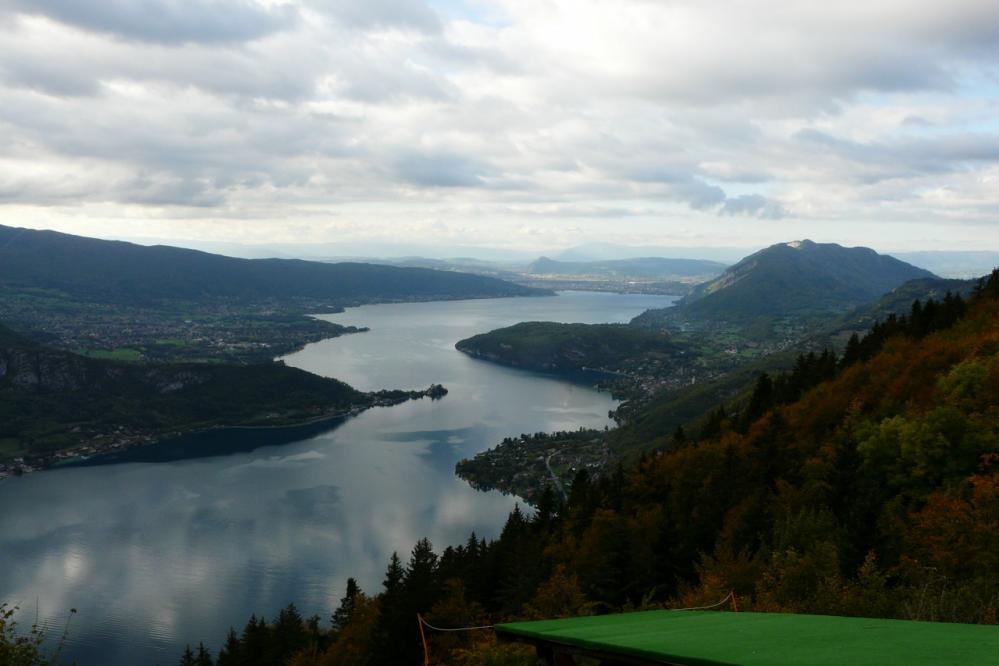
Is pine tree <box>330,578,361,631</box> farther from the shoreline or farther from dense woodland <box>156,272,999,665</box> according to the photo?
the shoreline

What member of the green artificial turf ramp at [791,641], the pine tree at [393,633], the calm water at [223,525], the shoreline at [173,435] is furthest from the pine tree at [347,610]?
the shoreline at [173,435]

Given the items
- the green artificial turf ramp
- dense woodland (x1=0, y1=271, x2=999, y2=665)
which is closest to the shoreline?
dense woodland (x1=0, y1=271, x2=999, y2=665)

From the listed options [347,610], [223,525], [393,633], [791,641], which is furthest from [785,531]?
[223,525]

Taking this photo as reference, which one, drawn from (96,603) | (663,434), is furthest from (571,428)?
(96,603)

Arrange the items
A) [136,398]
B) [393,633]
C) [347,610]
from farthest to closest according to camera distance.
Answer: [136,398], [347,610], [393,633]

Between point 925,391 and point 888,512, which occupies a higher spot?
point 925,391

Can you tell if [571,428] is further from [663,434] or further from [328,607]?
[328,607]

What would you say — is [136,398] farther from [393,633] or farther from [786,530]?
[786,530]
